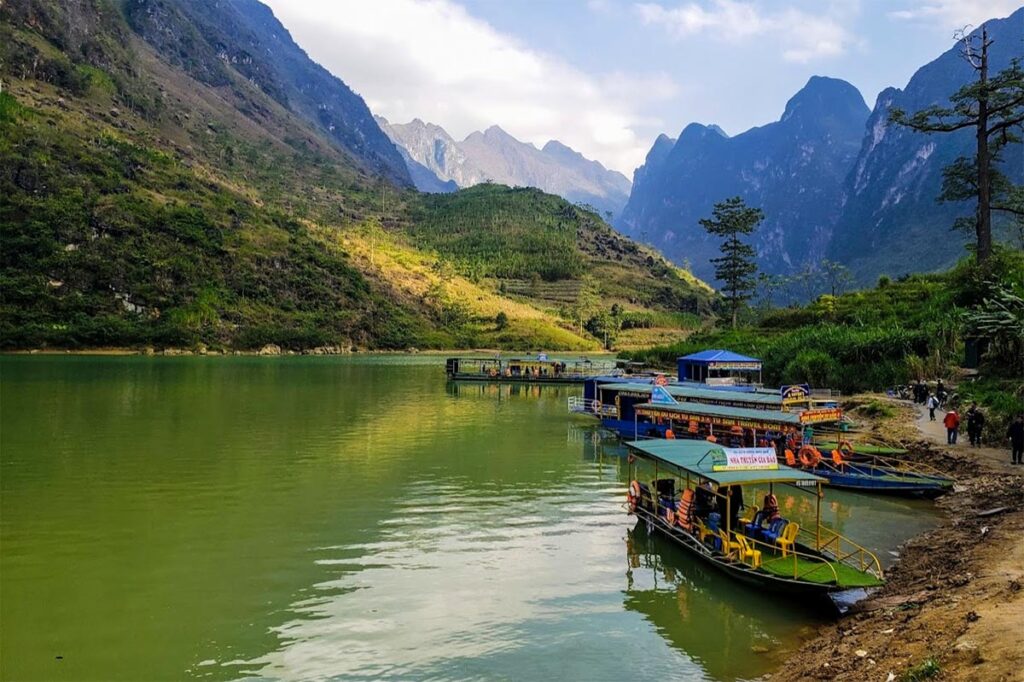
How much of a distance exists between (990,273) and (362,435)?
41403 millimetres

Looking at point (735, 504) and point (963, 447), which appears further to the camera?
point (963, 447)

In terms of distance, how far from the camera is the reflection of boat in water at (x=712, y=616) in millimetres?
12375

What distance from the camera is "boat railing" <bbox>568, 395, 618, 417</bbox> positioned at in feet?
150

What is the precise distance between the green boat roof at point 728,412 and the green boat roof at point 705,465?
30.7ft

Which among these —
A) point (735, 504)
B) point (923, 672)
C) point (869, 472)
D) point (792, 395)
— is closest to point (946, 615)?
point (923, 672)

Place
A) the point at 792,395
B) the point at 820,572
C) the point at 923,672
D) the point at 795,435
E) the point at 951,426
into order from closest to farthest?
the point at 923,672 < the point at 820,572 < the point at 951,426 < the point at 795,435 < the point at 792,395

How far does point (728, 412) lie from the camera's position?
31.9 metres

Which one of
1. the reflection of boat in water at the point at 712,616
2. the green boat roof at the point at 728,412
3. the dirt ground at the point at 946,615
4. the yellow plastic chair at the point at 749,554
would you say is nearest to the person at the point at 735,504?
the reflection of boat in water at the point at 712,616

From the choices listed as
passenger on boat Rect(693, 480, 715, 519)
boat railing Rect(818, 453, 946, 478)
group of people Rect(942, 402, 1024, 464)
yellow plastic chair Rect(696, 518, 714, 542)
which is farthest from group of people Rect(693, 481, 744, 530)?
group of people Rect(942, 402, 1024, 464)

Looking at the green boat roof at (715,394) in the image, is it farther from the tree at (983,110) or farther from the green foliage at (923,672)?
the green foliage at (923,672)

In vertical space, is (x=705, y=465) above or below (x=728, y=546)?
above

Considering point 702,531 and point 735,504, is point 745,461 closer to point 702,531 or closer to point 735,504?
point 735,504

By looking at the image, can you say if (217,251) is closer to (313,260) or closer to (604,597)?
(313,260)

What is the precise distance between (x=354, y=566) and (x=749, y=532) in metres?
10.1
